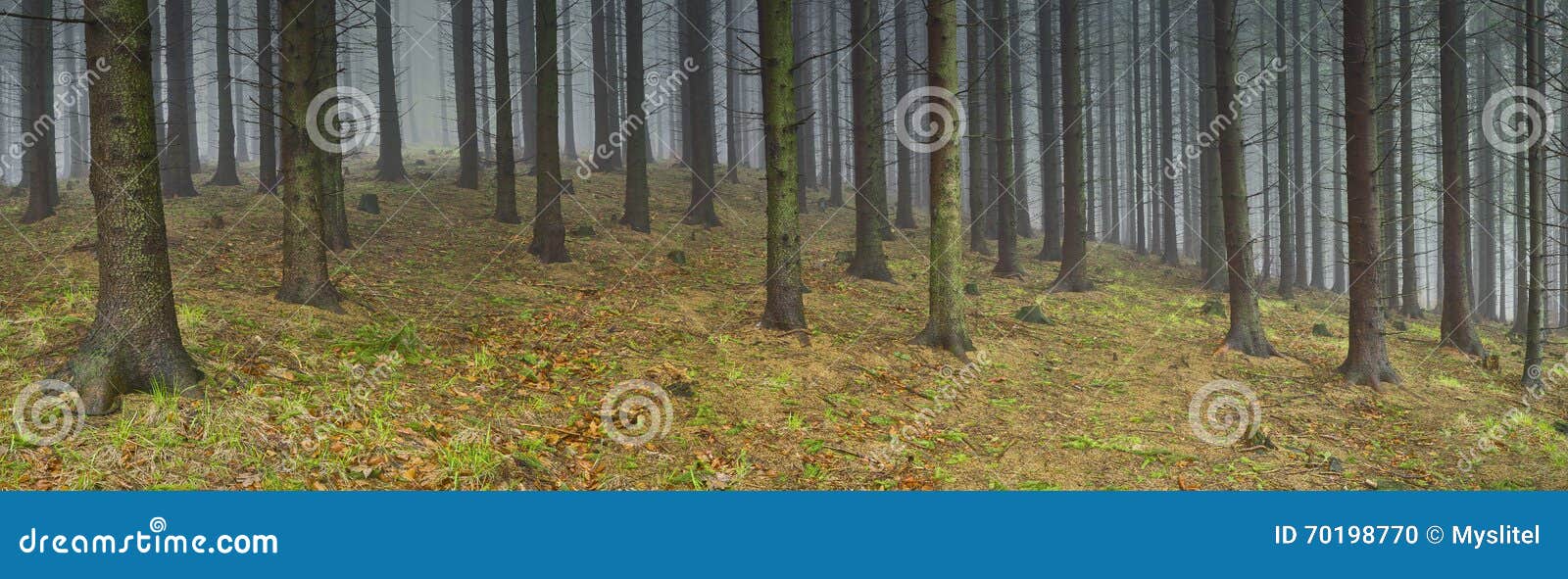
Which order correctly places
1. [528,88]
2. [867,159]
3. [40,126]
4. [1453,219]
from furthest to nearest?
[528,88], [867,159], [1453,219], [40,126]

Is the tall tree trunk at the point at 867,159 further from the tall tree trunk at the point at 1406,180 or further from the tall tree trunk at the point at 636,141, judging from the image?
the tall tree trunk at the point at 1406,180

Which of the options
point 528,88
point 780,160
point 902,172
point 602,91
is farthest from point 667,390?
point 528,88

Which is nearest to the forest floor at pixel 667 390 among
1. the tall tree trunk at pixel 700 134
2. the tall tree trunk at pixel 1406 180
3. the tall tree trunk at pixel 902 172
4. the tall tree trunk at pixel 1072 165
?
the tall tree trunk at pixel 1072 165

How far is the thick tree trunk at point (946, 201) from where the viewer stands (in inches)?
395

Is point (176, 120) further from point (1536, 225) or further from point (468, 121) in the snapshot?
point (1536, 225)

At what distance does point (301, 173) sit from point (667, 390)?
538 cm

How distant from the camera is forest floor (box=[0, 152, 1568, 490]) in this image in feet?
20.2

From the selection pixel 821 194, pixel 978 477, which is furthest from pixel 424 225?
pixel 821 194

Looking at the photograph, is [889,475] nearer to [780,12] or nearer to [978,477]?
[978,477]

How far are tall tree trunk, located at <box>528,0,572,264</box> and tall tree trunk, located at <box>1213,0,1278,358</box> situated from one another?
423 inches

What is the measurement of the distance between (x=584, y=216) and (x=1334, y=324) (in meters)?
17.4

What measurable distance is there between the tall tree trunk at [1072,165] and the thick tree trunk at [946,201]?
27.4 feet

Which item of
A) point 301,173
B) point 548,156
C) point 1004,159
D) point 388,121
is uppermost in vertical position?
point 388,121

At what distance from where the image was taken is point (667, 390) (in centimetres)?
813
